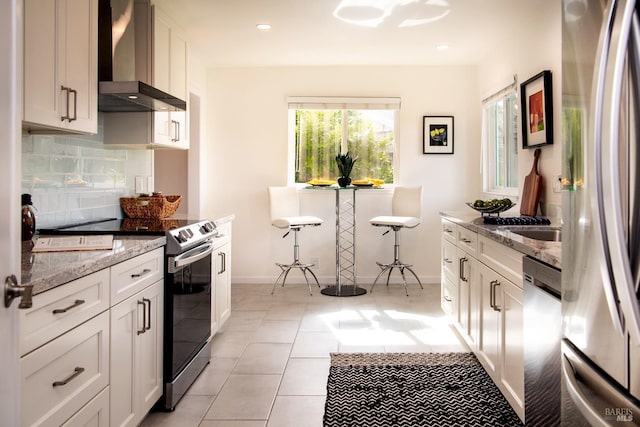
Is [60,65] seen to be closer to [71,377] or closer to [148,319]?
[148,319]

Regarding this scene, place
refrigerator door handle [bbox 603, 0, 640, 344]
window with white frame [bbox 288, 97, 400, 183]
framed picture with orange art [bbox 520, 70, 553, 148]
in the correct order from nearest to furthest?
refrigerator door handle [bbox 603, 0, 640, 344], framed picture with orange art [bbox 520, 70, 553, 148], window with white frame [bbox 288, 97, 400, 183]

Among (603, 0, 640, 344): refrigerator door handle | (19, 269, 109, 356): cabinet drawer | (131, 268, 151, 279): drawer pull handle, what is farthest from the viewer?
(131, 268, 151, 279): drawer pull handle

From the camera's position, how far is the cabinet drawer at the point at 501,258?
7.32 feet

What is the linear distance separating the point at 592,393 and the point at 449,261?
2.81 m

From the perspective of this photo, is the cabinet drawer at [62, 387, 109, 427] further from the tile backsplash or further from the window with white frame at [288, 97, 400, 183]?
the window with white frame at [288, 97, 400, 183]

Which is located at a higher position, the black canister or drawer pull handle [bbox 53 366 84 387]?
the black canister

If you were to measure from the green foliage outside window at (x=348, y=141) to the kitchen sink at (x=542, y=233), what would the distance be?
311 centimetres

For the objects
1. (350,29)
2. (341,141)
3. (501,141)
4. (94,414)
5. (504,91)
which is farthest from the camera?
(341,141)

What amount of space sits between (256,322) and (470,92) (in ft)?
11.3

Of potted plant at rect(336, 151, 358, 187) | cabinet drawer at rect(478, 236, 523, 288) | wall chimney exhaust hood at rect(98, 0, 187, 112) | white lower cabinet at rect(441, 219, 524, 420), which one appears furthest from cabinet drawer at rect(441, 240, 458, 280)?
wall chimney exhaust hood at rect(98, 0, 187, 112)

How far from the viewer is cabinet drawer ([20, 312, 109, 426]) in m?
1.38

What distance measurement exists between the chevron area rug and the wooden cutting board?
1216 millimetres

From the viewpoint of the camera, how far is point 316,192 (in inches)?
229

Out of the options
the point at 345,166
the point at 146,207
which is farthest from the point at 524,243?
the point at 345,166
